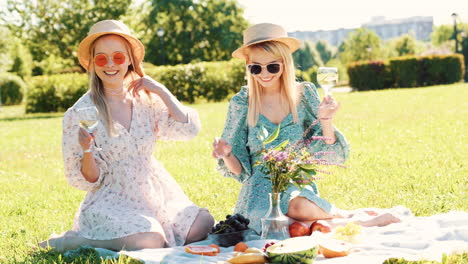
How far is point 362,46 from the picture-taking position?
54594 mm

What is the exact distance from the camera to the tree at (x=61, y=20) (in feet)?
87.1

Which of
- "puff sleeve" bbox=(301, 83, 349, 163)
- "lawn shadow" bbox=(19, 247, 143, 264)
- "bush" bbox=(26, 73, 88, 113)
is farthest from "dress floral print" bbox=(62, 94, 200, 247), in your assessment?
"bush" bbox=(26, 73, 88, 113)

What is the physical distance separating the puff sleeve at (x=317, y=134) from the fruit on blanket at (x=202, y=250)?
1351 mm

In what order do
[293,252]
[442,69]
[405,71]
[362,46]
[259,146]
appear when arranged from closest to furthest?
[293,252] → [259,146] → [405,71] → [442,69] → [362,46]

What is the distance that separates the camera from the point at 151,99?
203 inches

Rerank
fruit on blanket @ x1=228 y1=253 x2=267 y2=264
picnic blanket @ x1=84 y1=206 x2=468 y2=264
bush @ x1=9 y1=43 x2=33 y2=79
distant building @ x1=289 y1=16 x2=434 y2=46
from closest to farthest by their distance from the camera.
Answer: fruit on blanket @ x1=228 y1=253 x2=267 y2=264, picnic blanket @ x1=84 y1=206 x2=468 y2=264, bush @ x1=9 y1=43 x2=33 y2=79, distant building @ x1=289 y1=16 x2=434 y2=46

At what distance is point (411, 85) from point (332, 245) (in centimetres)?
2726

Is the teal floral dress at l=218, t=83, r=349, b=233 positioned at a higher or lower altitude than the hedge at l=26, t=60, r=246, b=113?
higher

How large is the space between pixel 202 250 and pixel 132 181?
850mm

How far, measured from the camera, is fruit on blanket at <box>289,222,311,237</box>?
15.8 feet

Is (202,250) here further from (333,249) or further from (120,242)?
(333,249)

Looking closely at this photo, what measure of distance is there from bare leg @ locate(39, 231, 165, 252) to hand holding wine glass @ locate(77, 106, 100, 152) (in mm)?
791

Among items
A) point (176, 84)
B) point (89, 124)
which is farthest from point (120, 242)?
point (176, 84)

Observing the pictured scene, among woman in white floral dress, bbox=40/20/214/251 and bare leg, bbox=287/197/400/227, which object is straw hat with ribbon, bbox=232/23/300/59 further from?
bare leg, bbox=287/197/400/227
